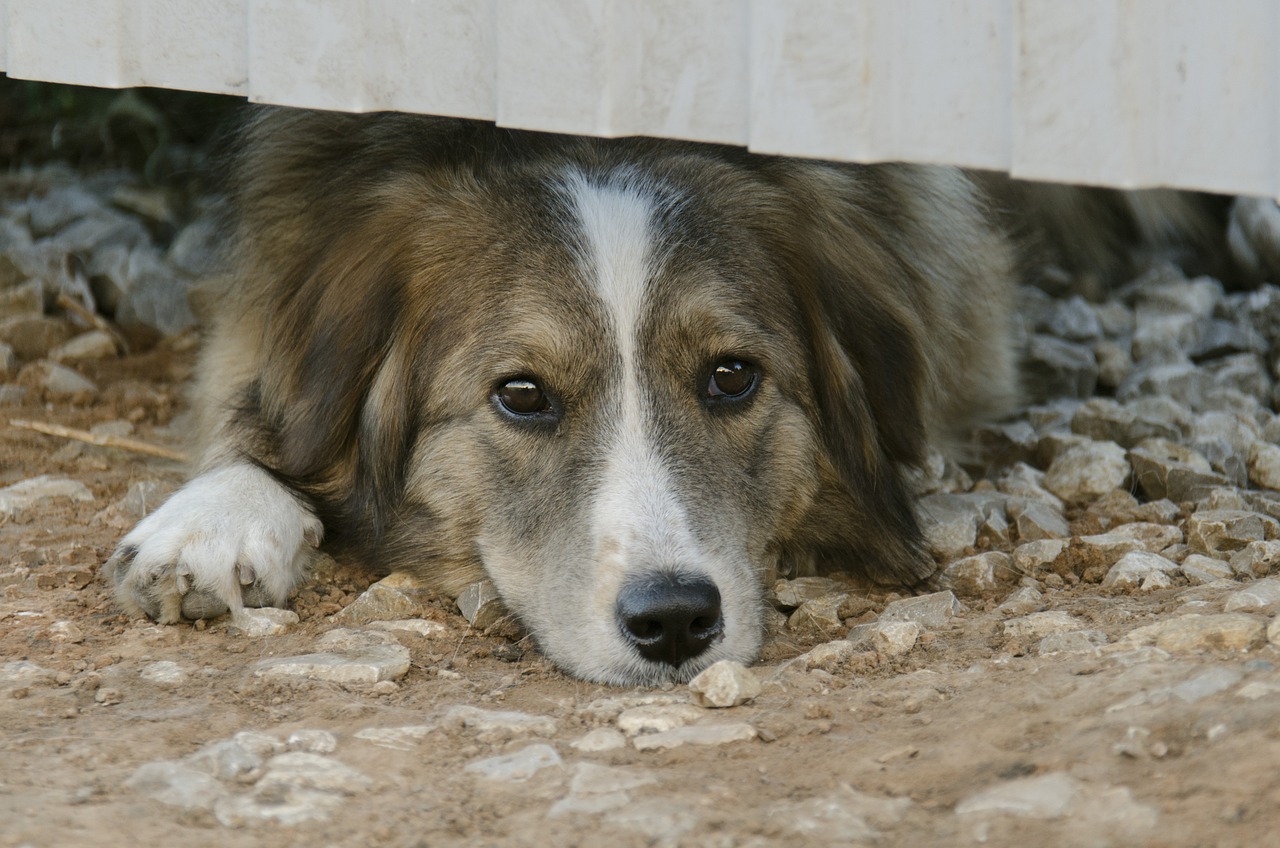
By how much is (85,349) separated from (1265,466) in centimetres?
390

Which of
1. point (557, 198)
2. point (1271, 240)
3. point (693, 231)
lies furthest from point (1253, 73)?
point (1271, 240)

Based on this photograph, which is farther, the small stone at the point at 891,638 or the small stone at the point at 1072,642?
the small stone at the point at 891,638

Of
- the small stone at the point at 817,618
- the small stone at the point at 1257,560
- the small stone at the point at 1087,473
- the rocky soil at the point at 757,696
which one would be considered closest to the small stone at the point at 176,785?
the rocky soil at the point at 757,696

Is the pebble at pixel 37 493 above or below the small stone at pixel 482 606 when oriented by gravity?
above

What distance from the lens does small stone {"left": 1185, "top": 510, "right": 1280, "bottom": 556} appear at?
3.20 meters

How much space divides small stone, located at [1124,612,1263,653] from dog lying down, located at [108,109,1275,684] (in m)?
0.84

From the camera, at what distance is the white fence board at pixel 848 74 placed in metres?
2.66

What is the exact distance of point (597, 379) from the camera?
125 inches

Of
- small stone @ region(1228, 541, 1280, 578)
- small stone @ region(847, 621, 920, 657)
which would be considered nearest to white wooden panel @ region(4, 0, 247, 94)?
small stone @ region(847, 621, 920, 657)

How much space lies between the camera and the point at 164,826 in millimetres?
1965

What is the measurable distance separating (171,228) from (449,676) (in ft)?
12.3

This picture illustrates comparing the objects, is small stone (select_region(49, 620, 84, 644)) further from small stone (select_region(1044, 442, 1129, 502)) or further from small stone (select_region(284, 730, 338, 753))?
small stone (select_region(1044, 442, 1129, 502))

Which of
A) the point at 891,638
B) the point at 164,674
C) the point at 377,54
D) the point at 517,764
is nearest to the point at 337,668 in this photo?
the point at 164,674

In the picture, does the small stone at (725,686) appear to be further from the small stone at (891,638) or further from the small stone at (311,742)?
the small stone at (311,742)
